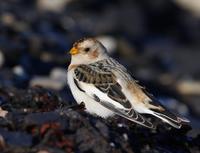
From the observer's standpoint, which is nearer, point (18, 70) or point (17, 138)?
point (17, 138)

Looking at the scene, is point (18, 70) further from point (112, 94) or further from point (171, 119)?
point (171, 119)

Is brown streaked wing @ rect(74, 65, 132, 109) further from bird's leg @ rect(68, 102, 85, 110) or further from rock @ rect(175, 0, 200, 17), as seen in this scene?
rock @ rect(175, 0, 200, 17)

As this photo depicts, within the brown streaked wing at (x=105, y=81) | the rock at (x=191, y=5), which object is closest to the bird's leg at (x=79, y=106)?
the brown streaked wing at (x=105, y=81)

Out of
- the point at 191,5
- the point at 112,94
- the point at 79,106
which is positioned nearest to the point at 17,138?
the point at 79,106

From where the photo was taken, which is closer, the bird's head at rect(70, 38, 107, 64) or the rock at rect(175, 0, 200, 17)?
the bird's head at rect(70, 38, 107, 64)

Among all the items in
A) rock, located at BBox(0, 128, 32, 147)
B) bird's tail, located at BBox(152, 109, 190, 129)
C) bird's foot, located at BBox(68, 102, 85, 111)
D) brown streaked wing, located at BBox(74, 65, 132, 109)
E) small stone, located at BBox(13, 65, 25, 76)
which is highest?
small stone, located at BBox(13, 65, 25, 76)

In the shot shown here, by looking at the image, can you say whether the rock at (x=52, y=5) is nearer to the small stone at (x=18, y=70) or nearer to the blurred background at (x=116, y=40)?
the blurred background at (x=116, y=40)

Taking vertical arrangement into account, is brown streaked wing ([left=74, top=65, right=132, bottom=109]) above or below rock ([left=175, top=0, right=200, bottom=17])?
below

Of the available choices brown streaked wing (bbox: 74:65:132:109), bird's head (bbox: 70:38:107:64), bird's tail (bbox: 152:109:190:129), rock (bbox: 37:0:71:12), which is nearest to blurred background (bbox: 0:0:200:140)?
rock (bbox: 37:0:71:12)

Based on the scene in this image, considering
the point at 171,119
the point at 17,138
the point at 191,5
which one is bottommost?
the point at 17,138
